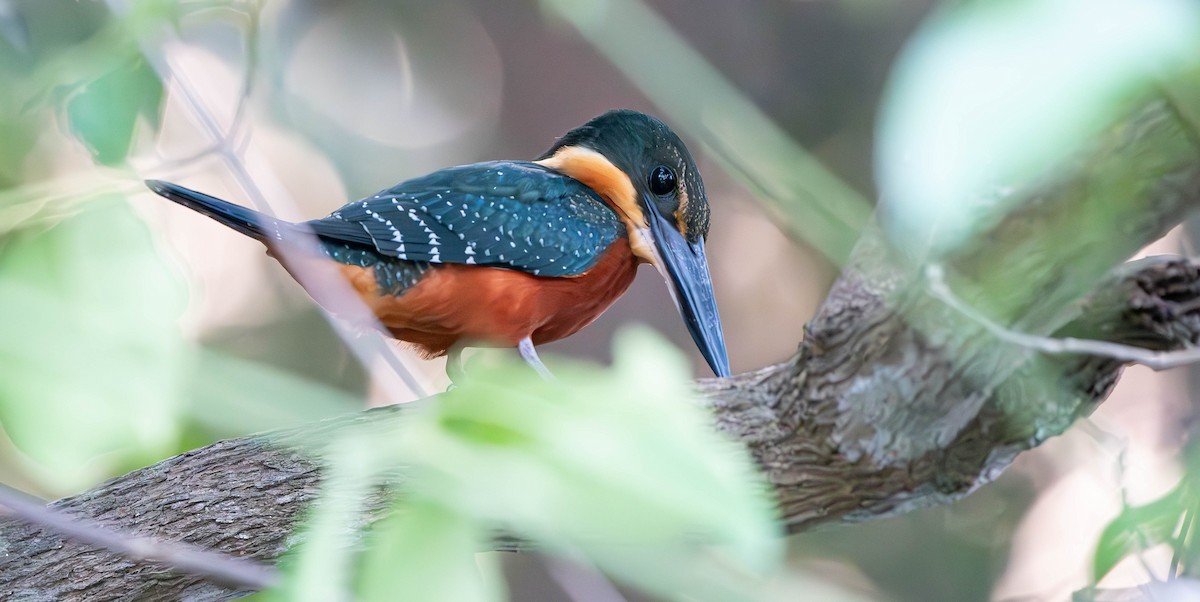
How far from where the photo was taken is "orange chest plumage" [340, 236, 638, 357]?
1.77 m

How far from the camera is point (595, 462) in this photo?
0.44m

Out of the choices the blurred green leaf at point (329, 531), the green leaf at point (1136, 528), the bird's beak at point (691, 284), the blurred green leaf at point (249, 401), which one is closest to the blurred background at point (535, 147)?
the blurred green leaf at point (249, 401)

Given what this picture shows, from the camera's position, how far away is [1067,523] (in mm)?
3385

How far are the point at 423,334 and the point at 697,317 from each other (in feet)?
1.66

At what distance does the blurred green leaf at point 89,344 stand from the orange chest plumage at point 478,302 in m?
0.78

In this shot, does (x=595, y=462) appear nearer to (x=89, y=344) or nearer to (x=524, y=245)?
(x=89, y=344)

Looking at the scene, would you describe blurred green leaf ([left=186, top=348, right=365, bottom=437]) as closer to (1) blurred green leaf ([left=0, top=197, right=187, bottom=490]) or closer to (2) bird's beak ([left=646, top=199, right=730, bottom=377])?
(1) blurred green leaf ([left=0, top=197, right=187, bottom=490])

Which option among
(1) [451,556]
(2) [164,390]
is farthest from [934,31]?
(2) [164,390]

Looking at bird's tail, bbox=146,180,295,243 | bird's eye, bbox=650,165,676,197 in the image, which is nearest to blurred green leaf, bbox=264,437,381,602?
bird's tail, bbox=146,180,295,243

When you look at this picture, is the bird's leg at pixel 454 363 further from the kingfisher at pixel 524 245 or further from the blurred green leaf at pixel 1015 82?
A: the blurred green leaf at pixel 1015 82

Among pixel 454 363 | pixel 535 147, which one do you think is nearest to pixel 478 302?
pixel 454 363

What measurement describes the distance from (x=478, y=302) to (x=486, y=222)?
0.52 ft

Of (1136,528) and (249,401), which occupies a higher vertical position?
(249,401)

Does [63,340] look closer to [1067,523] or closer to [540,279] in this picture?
[540,279]
